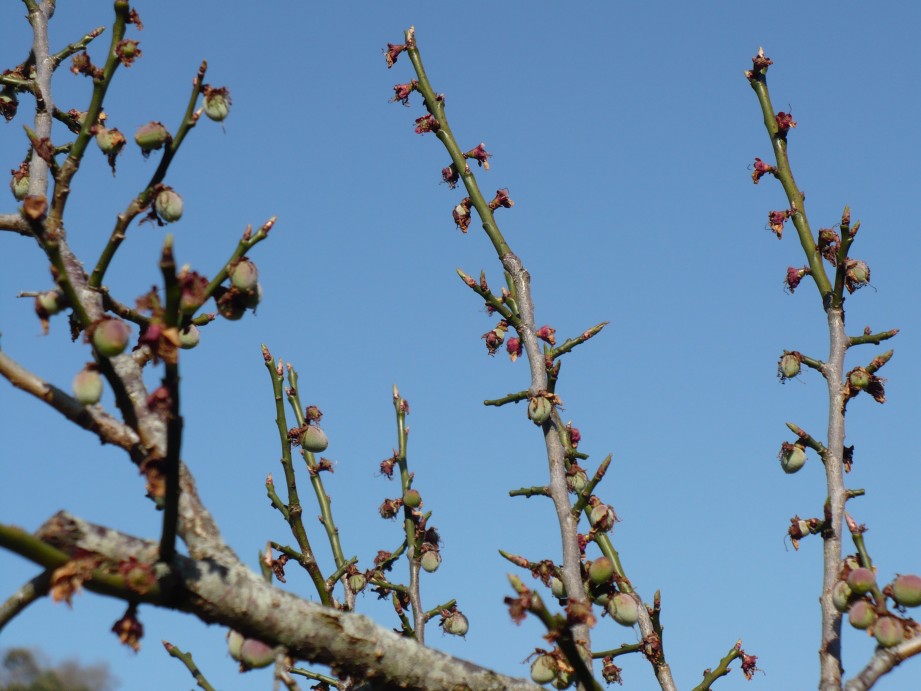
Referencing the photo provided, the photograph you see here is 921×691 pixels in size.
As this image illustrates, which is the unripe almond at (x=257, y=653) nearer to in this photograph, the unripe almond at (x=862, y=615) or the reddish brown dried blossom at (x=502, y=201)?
the unripe almond at (x=862, y=615)

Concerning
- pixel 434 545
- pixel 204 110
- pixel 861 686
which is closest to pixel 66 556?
pixel 204 110

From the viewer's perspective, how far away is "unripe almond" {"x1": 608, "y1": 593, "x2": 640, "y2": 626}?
436cm

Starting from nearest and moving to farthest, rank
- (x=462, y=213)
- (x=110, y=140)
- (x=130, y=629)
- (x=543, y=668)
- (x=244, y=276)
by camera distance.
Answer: (x=130, y=629) → (x=244, y=276) → (x=543, y=668) → (x=110, y=140) → (x=462, y=213)

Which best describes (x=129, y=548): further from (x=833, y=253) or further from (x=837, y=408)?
(x=833, y=253)

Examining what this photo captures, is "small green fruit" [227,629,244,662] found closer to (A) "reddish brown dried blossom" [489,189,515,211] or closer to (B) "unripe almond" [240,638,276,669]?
(B) "unripe almond" [240,638,276,669]

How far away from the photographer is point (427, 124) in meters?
5.86

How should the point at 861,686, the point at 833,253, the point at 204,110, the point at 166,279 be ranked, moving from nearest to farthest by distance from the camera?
the point at 166,279
the point at 861,686
the point at 204,110
the point at 833,253

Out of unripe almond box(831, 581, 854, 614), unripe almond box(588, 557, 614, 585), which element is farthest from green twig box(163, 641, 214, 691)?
unripe almond box(831, 581, 854, 614)

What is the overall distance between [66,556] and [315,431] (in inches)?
150

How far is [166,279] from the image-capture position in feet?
6.97

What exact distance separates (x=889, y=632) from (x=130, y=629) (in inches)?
102

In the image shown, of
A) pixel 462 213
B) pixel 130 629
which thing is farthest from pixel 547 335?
pixel 130 629

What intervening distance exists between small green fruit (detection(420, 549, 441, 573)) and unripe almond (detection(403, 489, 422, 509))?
301 mm

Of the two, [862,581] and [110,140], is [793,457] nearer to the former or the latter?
[862,581]
